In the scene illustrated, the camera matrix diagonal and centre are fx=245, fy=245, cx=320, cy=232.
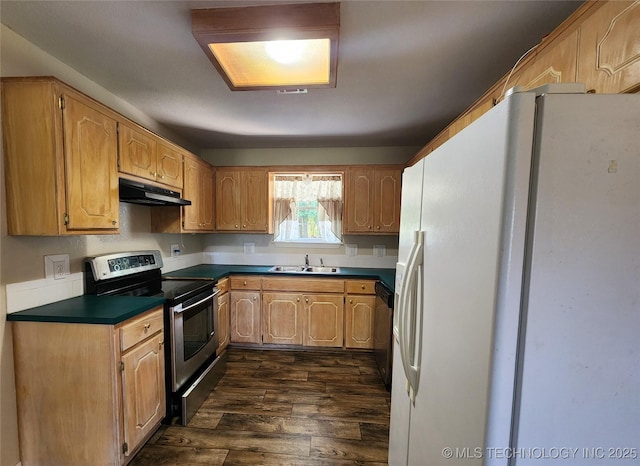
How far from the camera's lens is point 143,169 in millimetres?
1901

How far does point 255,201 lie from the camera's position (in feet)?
10.3

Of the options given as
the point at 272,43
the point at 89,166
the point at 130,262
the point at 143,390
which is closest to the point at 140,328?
the point at 143,390

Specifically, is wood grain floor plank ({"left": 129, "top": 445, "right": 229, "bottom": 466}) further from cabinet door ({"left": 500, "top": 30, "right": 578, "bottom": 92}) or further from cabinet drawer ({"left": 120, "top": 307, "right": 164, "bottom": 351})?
cabinet door ({"left": 500, "top": 30, "right": 578, "bottom": 92})

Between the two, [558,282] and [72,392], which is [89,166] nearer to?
[72,392]

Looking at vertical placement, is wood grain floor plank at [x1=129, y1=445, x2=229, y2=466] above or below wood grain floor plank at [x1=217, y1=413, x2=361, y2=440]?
below

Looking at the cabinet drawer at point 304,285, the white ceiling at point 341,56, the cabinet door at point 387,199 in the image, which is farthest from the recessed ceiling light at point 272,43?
the cabinet drawer at point 304,285

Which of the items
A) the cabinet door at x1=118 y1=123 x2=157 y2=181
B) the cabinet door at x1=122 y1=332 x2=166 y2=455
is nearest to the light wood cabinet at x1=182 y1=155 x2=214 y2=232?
the cabinet door at x1=118 y1=123 x2=157 y2=181

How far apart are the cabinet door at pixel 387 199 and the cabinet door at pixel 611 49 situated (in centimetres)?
208

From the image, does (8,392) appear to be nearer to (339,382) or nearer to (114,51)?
(114,51)

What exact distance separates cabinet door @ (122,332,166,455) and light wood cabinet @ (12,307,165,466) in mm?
15

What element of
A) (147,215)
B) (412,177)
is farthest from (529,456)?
(147,215)

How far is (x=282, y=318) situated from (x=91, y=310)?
1.78m

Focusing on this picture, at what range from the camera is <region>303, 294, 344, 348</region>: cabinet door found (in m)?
2.80

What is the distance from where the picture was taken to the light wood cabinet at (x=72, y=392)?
132 cm
